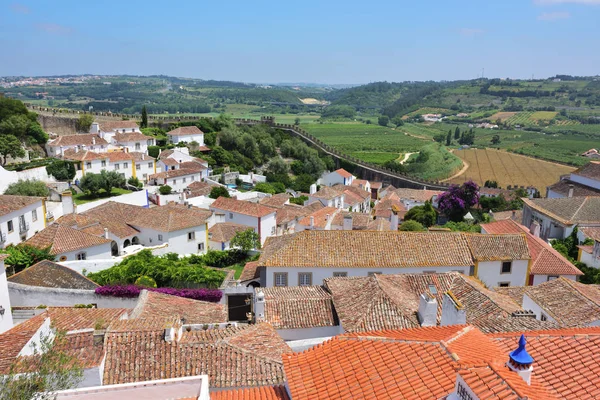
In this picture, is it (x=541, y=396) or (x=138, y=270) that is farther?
(x=138, y=270)

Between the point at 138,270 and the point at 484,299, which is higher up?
the point at 484,299

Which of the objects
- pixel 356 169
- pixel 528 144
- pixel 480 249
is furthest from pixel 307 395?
pixel 528 144

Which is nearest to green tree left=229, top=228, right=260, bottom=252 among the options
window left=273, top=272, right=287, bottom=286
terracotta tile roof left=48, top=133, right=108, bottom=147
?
window left=273, top=272, right=287, bottom=286

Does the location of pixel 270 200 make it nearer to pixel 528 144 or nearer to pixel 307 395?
pixel 307 395

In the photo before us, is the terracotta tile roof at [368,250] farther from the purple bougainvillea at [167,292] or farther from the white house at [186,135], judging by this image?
the white house at [186,135]

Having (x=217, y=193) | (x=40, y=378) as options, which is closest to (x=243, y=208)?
(x=217, y=193)
